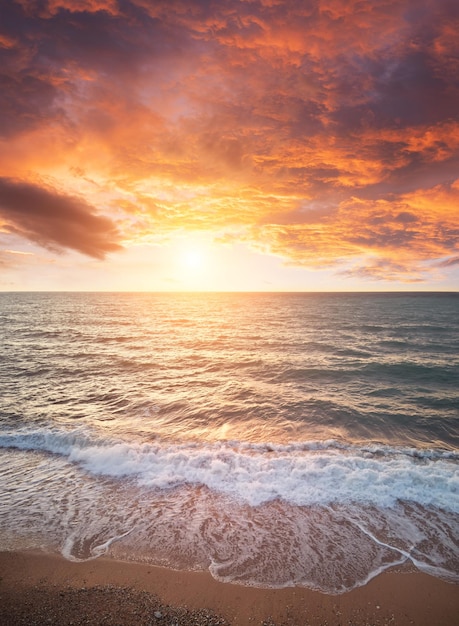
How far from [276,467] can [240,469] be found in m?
1.13

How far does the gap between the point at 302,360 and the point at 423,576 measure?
1991cm

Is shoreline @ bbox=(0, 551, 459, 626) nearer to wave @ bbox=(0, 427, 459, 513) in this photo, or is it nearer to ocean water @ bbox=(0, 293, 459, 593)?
ocean water @ bbox=(0, 293, 459, 593)

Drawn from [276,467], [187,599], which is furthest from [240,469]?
[187,599]

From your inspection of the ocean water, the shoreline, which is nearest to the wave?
the ocean water

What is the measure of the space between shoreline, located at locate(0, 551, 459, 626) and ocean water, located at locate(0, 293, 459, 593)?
27 cm

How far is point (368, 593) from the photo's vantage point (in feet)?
17.5

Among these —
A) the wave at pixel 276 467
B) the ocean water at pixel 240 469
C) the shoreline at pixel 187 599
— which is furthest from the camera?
the wave at pixel 276 467

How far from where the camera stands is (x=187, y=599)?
5164 mm

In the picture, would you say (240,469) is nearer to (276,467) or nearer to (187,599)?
(276,467)

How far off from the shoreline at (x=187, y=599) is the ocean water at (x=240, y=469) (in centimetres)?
27

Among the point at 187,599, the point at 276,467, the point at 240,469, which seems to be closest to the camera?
the point at 187,599

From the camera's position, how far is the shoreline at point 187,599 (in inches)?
190

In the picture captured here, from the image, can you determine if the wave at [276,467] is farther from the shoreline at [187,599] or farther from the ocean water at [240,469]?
the shoreline at [187,599]

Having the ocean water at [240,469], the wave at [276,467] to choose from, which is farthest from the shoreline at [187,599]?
the wave at [276,467]
